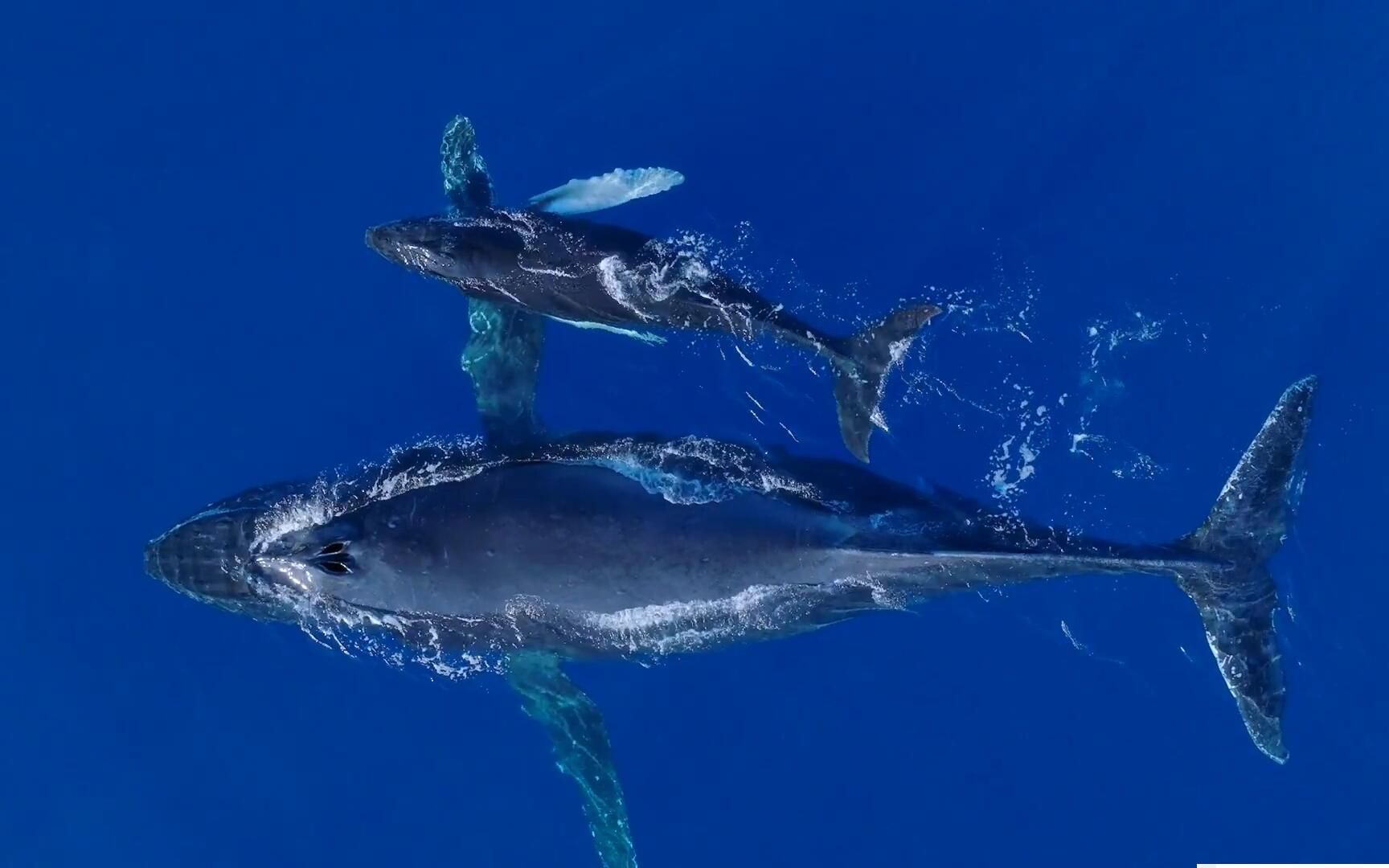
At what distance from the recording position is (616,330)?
48.6 ft

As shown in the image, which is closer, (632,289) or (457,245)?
(632,289)

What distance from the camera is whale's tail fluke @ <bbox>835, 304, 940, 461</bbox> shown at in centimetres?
1334

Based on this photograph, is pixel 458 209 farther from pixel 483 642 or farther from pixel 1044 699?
pixel 1044 699

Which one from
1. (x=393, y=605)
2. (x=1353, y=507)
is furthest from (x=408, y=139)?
(x=1353, y=507)

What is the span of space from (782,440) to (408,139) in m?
7.20

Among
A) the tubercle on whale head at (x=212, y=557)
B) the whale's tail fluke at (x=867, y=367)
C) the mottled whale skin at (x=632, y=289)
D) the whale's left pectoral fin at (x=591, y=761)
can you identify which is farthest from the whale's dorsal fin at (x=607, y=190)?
the whale's left pectoral fin at (x=591, y=761)

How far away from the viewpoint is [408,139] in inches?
655

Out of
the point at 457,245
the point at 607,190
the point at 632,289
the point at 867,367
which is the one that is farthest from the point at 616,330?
the point at 867,367

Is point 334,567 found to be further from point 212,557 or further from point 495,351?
point 495,351

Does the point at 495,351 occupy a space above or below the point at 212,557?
above

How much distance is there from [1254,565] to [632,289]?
7936 millimetres

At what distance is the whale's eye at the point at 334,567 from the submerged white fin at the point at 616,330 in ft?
14.2

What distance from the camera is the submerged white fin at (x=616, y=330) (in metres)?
14.5

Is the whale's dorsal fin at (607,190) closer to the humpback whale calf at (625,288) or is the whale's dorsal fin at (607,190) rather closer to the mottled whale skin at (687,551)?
the humpback whale calf at (625,288)
